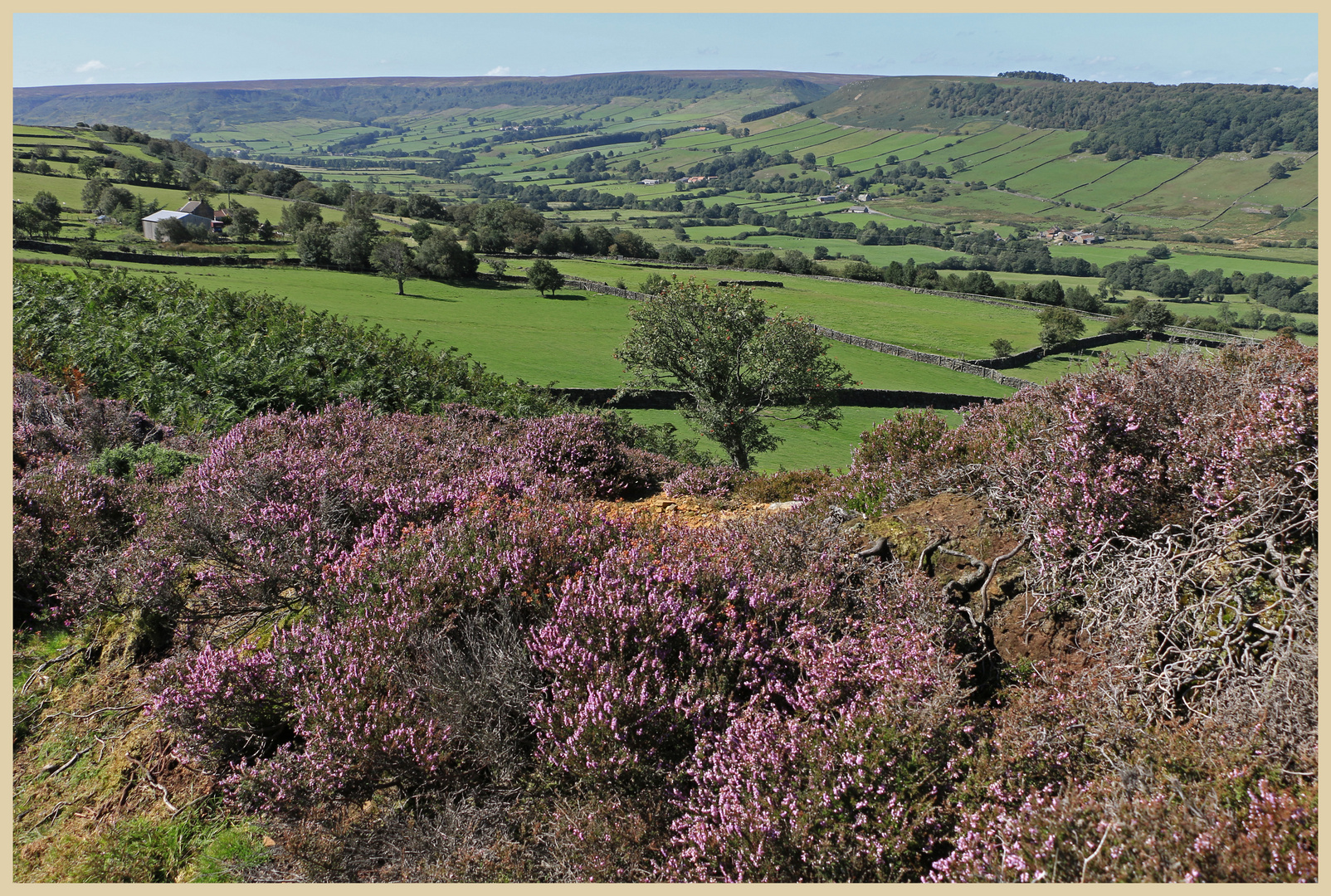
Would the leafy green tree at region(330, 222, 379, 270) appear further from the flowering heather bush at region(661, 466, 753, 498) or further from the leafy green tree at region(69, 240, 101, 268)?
the flowering heather bush at region(661, 466, 753, 498)

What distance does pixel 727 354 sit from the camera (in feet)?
79.3

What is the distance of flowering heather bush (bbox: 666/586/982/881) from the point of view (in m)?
3.67

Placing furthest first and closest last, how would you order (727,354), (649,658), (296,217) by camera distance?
(296,217) < (727,354) < (649,658)

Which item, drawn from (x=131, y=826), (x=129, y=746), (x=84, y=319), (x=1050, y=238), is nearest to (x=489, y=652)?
(x=131, y=826)

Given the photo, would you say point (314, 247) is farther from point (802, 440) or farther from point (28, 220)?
point (802, 440)

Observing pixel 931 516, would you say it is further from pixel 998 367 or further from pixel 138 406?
pixel 998 367

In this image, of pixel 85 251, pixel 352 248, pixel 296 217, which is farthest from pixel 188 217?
pixel 352 248

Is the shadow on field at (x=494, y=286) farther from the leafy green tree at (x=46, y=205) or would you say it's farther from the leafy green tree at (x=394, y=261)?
the leafy green tree at (x=46, y=205)

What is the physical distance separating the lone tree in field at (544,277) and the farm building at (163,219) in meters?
41.0

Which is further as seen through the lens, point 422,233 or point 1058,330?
point 422,233

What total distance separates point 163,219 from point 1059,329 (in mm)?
87444

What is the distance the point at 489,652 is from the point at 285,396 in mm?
8774

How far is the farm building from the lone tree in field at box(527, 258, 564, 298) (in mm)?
41029

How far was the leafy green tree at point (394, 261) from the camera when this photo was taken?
65812 mm
